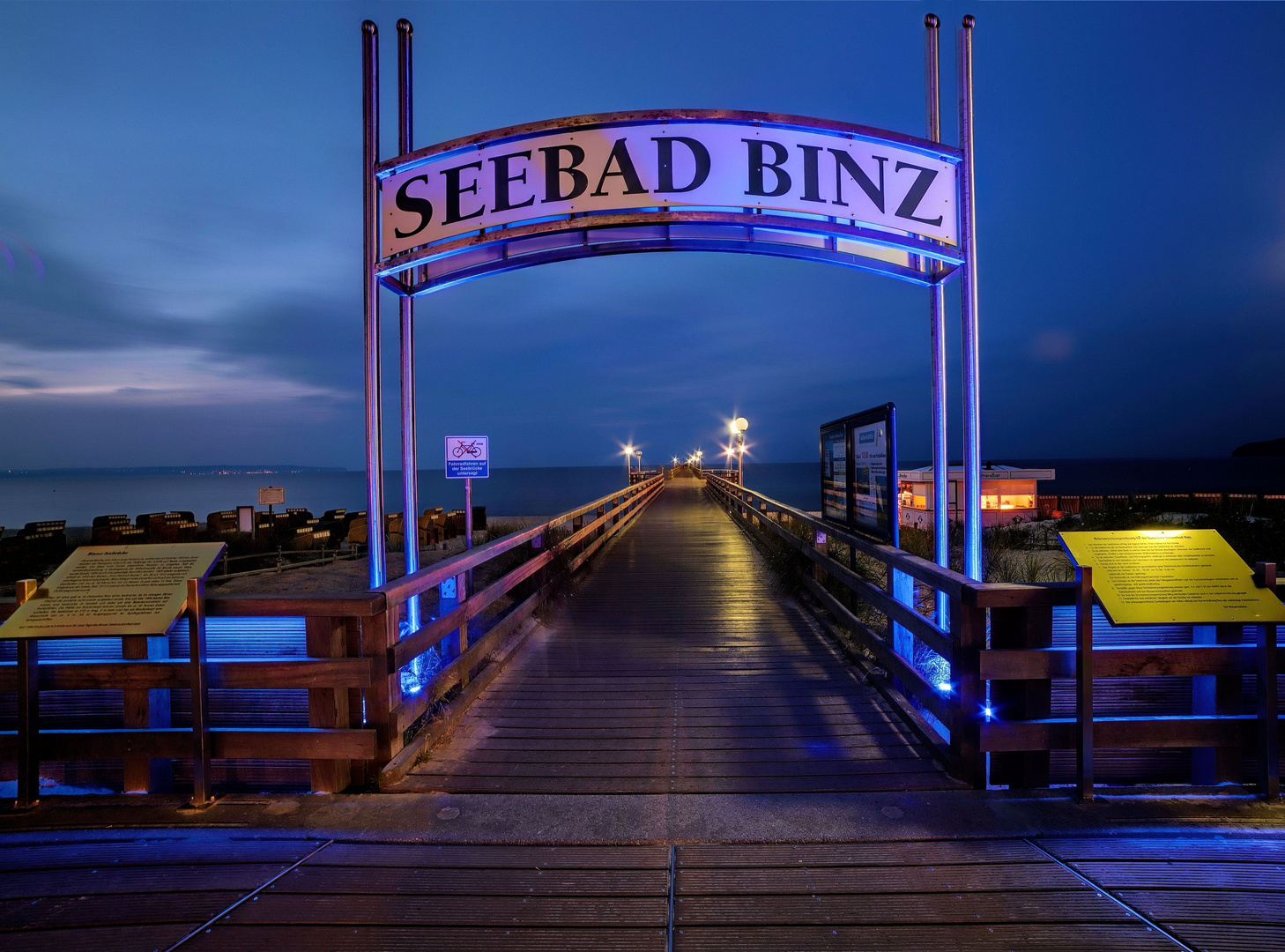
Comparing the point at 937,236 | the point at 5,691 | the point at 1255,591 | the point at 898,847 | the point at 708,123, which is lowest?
the point at 898,847

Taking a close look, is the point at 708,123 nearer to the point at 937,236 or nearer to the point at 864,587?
the point at 937,236

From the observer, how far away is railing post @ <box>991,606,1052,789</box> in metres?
3.08

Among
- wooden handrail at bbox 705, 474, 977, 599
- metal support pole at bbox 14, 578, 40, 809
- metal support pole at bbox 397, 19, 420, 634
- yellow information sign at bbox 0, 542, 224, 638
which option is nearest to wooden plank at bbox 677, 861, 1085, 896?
wooden handrail at bbox 705, 474, 977, 599

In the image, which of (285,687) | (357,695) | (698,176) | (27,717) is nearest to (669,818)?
(357,695)

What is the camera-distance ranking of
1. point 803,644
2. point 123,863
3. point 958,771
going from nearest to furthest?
point 123,863 < point 958,771 < point 803,644

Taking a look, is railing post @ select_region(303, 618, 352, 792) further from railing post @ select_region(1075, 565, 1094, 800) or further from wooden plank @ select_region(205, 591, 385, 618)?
railing post @ select_region(1075, 565, 1094, 800)

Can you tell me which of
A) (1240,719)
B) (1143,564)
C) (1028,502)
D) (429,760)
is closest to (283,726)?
(429,760)

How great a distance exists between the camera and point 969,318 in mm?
4066

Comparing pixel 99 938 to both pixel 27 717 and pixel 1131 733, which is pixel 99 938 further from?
pixel 1131 733

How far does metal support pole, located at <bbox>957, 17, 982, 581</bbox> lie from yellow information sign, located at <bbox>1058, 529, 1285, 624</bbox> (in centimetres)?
87

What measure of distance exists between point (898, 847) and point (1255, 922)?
113 centimetres

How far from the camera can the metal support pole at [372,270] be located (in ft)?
13.7

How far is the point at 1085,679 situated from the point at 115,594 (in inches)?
180

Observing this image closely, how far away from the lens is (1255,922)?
7.22ft
